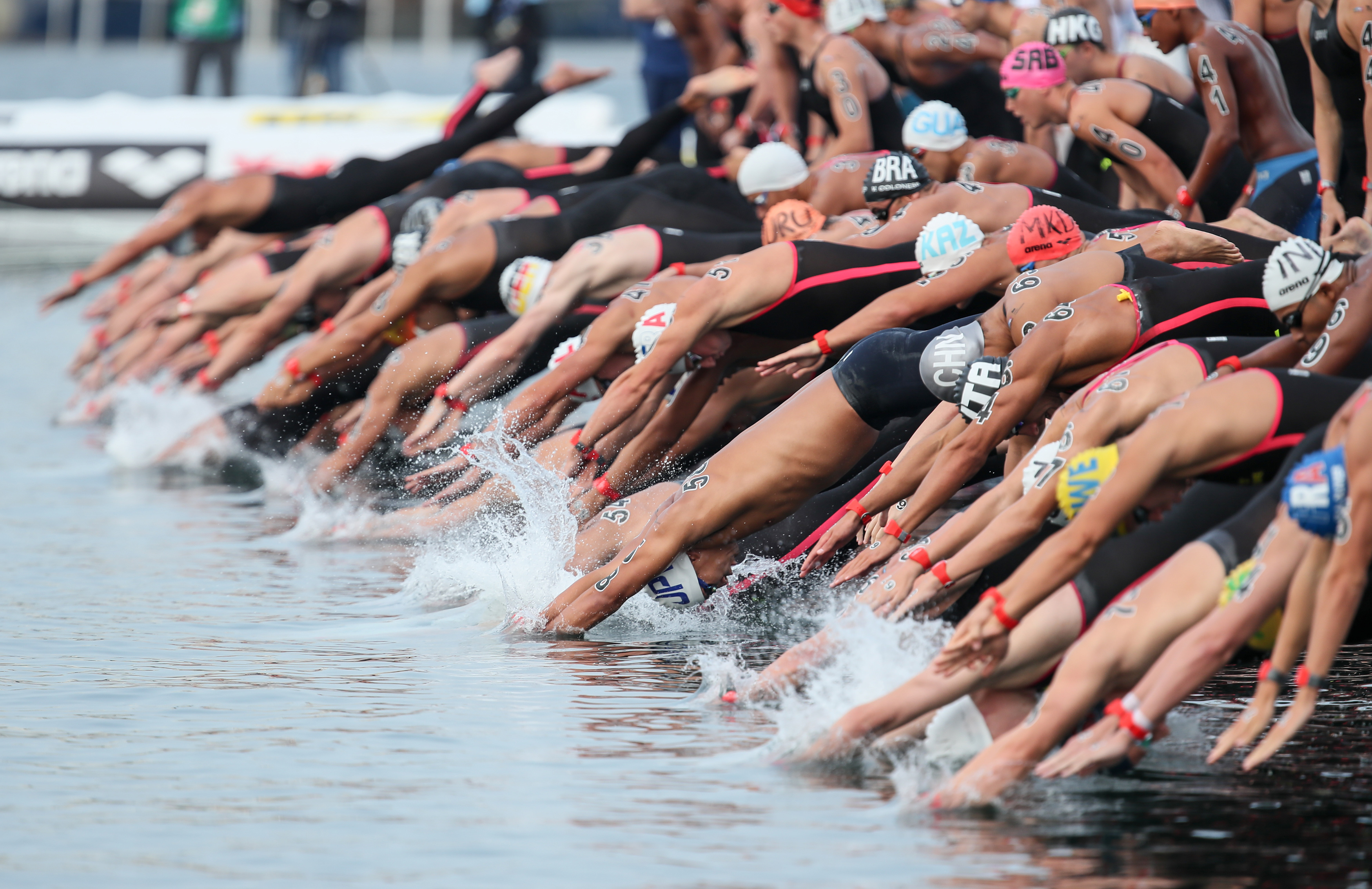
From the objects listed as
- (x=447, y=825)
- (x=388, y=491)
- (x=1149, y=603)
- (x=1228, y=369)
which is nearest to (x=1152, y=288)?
(x=1228, y=369)

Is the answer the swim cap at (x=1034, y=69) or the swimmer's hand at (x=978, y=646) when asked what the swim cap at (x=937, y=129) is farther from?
the swimmer's hand at (x=978, y=646)

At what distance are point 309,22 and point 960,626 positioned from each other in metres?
18.5

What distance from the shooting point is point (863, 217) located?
8297 mm

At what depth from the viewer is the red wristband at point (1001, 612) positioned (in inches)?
178

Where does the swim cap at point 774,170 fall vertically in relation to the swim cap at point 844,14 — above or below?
below

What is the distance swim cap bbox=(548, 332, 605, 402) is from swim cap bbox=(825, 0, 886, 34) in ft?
9.89

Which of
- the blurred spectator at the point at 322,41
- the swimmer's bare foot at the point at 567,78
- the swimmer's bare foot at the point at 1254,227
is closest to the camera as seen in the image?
the swimmer's bare foot at the point at 1254,227

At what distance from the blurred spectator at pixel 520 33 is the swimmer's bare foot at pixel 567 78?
9.95ft

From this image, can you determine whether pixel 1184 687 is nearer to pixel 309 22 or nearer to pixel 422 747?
pixel 422 747

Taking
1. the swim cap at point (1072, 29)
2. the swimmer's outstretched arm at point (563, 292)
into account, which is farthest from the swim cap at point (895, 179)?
the swim cap at point (1072, 29)

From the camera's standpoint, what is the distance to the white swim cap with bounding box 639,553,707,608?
652cm

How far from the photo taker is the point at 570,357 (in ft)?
26.7

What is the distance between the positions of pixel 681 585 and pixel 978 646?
217 cm

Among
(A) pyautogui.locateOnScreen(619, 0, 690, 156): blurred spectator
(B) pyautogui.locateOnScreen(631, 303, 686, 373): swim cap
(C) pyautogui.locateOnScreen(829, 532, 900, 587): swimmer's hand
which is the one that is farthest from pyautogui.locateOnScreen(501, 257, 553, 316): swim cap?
(A) pyautogui.locateOnScreen(619, 0, 690, 156): blurred spectator
